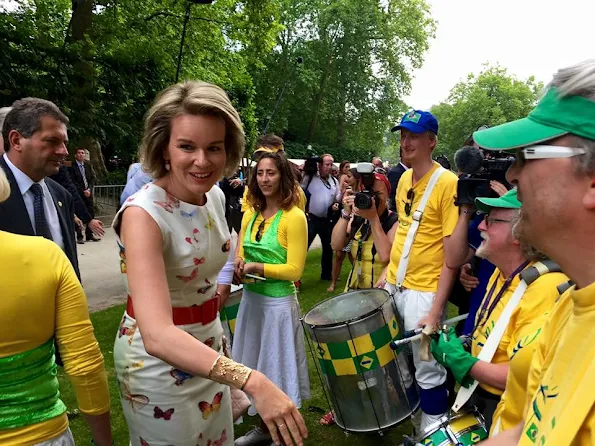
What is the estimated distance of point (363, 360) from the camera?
2.86 m

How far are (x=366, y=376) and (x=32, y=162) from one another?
2.60m

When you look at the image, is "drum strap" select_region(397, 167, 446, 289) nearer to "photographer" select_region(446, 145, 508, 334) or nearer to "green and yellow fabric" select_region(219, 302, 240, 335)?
"photographer" select_region(446, 145, 508, 334)

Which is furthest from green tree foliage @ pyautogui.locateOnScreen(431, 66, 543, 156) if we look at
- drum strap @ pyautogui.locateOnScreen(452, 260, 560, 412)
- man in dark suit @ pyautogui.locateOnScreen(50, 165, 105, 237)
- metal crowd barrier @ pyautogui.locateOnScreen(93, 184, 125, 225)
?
drum strap @ pyautogui.locateOnScreen(452, 260, 560, 412)

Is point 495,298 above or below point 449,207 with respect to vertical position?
below

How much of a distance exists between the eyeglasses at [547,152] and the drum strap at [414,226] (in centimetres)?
211

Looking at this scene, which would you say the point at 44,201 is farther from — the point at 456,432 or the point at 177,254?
the point at 456,432

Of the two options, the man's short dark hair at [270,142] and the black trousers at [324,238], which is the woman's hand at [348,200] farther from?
the black trousers at [324,238]

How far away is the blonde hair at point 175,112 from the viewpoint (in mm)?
1743

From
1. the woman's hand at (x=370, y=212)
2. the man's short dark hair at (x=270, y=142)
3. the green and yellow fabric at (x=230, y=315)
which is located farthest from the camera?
the green and yellow fabric at (x=230, y=315)

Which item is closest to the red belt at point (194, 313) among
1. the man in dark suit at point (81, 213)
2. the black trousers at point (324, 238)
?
the man in dark suit at point (81, 213)

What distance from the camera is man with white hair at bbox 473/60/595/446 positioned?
0.98 metres

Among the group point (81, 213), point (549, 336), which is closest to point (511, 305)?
point (549, 336)

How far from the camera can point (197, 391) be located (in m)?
1.80

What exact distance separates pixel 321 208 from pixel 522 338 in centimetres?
642
